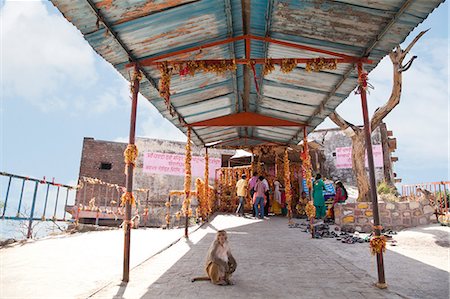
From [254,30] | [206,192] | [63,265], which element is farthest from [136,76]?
[206,192]

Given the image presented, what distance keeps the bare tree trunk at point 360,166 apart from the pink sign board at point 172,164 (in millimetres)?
11593

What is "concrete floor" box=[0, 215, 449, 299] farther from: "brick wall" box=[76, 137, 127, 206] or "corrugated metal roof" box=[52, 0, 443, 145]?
"brick wall" box=[76, 137, 127, 206]

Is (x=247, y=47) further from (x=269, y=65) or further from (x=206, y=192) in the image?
(x=206, y=192)

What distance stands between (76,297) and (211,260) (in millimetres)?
1689

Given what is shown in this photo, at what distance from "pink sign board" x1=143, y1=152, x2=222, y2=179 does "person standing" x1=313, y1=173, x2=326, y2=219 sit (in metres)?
11.1

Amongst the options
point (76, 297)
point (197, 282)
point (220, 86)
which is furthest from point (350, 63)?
point (76, 297)

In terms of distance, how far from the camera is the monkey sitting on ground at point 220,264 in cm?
383

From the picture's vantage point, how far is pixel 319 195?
36.3ft

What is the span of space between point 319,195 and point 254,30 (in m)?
8.12

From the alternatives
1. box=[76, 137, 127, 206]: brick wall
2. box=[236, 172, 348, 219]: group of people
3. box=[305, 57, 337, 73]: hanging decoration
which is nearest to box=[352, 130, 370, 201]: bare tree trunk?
box=[236, 172, 348, 219]: group of people

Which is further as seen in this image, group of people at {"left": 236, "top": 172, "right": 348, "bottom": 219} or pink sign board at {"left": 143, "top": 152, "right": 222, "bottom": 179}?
pink sign board at {"left": 143, "top": 152, "right": 222, "bottom": 179}

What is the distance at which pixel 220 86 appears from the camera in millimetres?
6680

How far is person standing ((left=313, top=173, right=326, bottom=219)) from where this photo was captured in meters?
10.9

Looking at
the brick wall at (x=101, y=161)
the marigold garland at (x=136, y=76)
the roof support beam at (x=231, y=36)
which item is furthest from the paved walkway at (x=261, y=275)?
the brick wall at (x=101, y=161)
